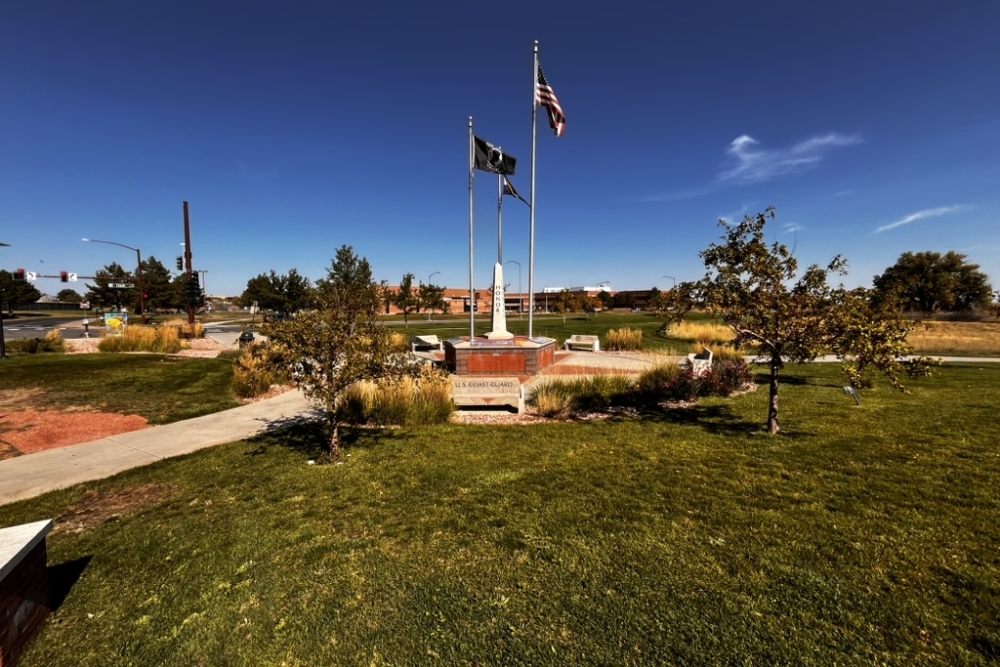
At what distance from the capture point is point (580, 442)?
23.8 feet

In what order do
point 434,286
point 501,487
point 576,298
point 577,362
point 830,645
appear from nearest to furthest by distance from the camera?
1. point 830,645
2. point 501,487
3. point 577,362
4. point 434,286
5. point 576,298

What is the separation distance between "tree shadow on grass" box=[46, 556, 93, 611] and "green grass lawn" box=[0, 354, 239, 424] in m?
6.13

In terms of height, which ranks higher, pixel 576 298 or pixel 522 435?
pixel 576 298

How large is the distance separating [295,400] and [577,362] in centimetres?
977

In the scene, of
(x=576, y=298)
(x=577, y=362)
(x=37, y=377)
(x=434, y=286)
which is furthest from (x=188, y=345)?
(x=576, y=298)

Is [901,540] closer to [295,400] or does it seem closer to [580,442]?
[580,442]

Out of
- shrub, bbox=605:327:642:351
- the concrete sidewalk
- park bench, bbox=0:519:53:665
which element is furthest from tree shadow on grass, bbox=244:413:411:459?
shrub, bbox=605:327:642:351

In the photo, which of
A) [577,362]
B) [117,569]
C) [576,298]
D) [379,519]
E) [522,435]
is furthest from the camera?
[576,298]

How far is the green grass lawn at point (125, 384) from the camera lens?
10125 millimetres

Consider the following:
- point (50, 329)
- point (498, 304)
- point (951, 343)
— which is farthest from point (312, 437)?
point (50, 329)

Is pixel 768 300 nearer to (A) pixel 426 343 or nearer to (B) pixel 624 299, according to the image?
(A) pixel 426 343

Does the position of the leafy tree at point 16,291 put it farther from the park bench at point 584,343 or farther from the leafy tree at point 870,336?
the leafy tree at point 870,336

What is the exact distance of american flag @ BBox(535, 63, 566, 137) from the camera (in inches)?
563

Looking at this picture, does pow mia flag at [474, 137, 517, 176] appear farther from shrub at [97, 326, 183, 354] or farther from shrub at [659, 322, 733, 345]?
shrub at [97, 326, 183, 354]
